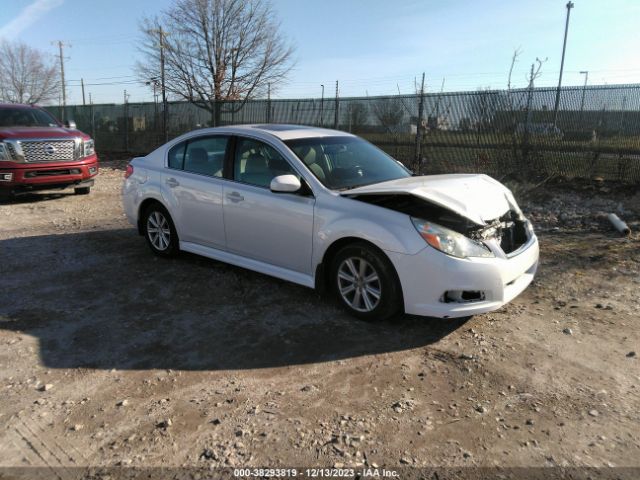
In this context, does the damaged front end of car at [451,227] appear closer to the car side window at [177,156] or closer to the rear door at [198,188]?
the rear door at [198,188]

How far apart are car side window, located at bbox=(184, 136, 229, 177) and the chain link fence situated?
7.68m

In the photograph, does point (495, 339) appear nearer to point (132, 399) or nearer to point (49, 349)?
point (132, 399)

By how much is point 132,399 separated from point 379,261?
2005mm

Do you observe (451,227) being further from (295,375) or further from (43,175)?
(43,175)

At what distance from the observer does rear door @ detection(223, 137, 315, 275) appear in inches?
174

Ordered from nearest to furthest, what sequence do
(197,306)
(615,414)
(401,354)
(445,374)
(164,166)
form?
(615,414)
(445,374)
(401,354)
(197,306)
(164,166)

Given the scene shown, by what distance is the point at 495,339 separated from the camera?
3898 millimetres

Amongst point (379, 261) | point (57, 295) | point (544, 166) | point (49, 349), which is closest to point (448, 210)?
point (379, 261)

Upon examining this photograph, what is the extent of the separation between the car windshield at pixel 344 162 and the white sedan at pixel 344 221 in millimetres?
16

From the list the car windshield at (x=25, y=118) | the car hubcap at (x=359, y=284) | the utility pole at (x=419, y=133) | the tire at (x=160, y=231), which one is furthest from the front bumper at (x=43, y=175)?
the car hubcap at (x=359, y=284)

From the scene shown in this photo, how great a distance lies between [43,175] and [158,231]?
4.93 m

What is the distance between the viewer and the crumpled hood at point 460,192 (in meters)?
3.92

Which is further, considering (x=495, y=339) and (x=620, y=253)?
(x=620, y=253)

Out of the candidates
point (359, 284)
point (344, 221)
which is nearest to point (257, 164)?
point (344, 221)
